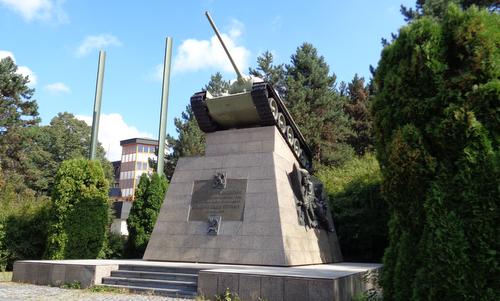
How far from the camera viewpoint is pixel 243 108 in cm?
1136

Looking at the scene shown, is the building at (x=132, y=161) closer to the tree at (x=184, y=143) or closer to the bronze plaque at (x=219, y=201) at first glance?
the tree at (x=184, y=143)

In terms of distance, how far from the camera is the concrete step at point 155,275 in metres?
7.71

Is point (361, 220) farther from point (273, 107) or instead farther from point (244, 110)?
point (244, 110)

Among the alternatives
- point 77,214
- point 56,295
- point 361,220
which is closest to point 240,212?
point 56,295

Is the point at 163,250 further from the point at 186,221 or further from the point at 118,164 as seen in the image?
the point at 118,164

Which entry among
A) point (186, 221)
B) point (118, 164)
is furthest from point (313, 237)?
point (118, 164)

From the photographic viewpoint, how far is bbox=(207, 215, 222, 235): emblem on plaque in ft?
32.2

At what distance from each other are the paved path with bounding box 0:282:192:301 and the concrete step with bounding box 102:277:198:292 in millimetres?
500

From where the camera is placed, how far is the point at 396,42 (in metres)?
4.96

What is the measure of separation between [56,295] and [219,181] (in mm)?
4463

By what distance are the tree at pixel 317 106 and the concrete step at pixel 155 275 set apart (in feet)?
69.9

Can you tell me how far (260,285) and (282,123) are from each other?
6.19 meters

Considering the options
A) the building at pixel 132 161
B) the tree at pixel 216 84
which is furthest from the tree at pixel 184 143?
the building at pixel 132 161

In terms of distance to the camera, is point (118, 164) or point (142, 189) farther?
point (118, 164)
